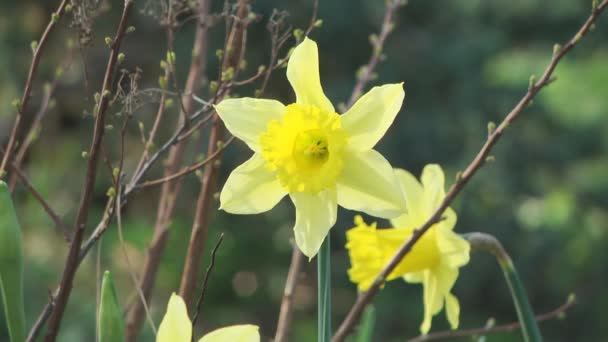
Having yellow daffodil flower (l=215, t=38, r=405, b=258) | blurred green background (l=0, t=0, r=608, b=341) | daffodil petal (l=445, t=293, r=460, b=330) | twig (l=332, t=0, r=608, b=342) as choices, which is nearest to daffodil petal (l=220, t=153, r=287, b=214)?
yellow daffodil flower (l=215, t=38, r=405, b=258)

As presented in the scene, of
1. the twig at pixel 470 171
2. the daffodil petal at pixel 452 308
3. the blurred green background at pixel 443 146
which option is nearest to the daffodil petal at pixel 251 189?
the twig at pixel 470 171

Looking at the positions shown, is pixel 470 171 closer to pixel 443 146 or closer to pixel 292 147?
pixel 292 147

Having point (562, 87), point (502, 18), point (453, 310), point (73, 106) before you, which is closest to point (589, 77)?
point (562, 87)

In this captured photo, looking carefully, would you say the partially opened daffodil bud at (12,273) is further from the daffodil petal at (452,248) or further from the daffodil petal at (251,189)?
the daffodil petal at (452,248)

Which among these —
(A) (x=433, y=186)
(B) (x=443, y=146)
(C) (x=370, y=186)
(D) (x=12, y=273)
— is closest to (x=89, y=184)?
(D) (x=12, y=273)

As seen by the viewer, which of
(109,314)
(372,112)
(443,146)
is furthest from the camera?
(443,146)

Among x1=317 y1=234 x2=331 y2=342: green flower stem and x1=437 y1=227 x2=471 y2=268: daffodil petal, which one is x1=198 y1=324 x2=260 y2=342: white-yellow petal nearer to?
x1=317 y1=234 x2=331 y2=342: green flower stem
